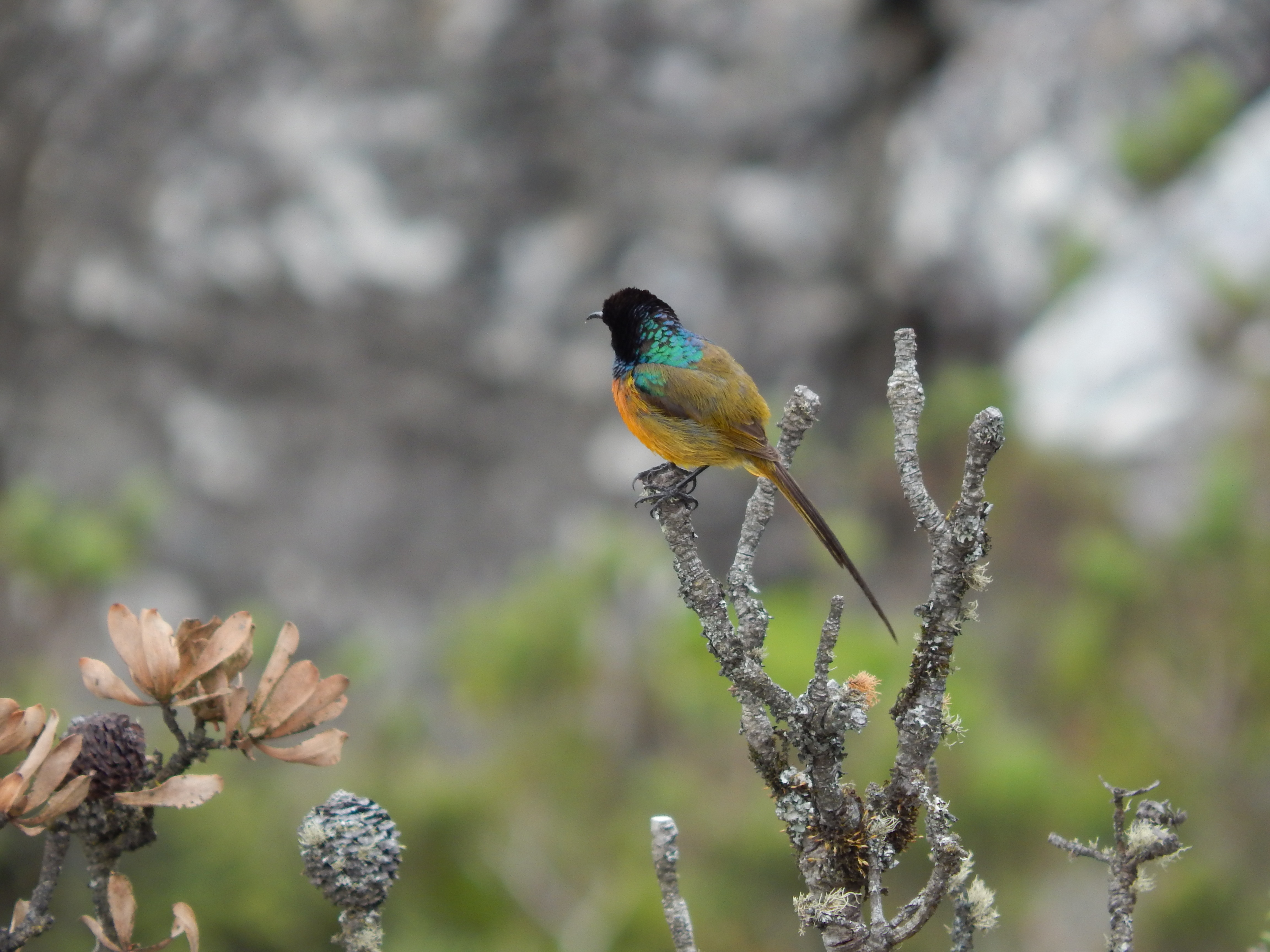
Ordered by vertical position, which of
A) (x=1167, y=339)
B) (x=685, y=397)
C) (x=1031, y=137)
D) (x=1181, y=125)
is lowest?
(x=685, y=397)

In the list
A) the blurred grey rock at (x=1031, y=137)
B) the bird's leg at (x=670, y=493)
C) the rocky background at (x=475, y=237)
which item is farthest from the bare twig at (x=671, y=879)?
the blurred grey rock at (x=1031, y=137)

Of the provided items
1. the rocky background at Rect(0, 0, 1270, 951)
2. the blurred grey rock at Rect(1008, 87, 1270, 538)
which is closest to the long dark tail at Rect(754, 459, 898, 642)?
the blurred grey rock at Rect(1008, 87, 1270, 538)

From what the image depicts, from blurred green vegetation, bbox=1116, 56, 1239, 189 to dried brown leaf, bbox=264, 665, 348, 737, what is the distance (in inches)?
180

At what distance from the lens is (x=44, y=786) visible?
0.54 m

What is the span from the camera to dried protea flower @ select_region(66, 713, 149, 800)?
58cm

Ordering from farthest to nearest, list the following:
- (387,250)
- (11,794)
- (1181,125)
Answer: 1. (387,250)
2. (1181,125)
3. (11,794)

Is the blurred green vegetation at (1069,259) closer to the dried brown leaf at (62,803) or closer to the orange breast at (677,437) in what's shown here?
the orange breast at (677,437)

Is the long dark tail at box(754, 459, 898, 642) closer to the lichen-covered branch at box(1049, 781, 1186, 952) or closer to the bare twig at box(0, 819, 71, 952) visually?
the lichen-covered branch at box(1049, 781, 1186, 952)

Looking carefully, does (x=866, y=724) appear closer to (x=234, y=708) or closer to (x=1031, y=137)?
(x=234, y=708)

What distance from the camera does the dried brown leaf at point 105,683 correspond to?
595 millimetres

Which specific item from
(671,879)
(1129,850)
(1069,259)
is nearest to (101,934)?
(671,879)

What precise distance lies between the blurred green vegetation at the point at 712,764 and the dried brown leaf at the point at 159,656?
5.59 ft

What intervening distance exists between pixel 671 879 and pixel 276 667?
0.27 meters

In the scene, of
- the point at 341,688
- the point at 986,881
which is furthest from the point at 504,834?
the point at 341,688
